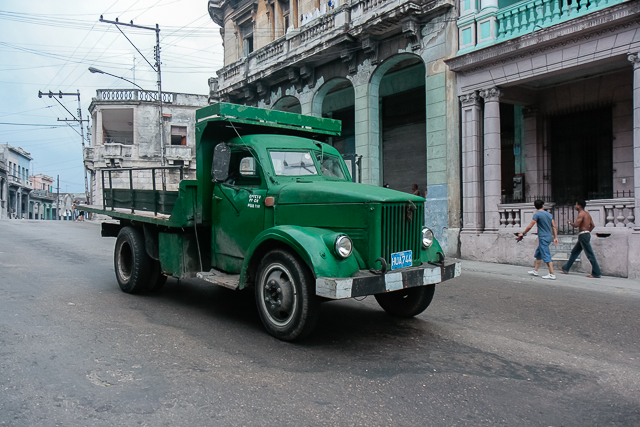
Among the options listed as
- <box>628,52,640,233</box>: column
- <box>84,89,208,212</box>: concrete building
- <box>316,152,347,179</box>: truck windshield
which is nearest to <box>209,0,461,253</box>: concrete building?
<box>316,152,347,179</box>: truck windshield

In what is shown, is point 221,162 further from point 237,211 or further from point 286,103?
point 286,103

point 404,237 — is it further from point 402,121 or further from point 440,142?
point 402,121

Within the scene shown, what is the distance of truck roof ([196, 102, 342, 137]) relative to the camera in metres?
6.37

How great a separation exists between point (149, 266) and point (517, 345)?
5.39 metres

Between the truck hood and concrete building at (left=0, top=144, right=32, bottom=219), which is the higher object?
concrete building at (left=0, top=144, right=32, bottom=219)

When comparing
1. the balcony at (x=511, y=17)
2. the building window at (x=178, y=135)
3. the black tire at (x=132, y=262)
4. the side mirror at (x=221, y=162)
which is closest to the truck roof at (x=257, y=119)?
the side mirror at (x=221, y=162)

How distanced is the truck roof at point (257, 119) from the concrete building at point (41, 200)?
94.1 meters

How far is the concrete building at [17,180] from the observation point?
72.5 metres

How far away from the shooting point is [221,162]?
20.3ft

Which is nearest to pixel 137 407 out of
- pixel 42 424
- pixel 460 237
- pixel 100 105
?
pixel 42 424

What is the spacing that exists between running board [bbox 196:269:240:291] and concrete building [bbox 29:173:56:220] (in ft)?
309

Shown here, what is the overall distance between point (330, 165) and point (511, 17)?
31.2 ft

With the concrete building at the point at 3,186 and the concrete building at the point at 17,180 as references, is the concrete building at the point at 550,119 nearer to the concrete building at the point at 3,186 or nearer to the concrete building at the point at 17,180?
the concrete building at the point at 3,186

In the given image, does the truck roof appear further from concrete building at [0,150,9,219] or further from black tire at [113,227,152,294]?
concrete building at [0,150,9,219]
